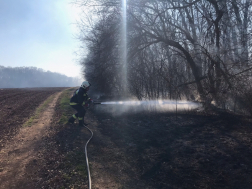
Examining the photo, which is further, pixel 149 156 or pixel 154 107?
pixel 154 107

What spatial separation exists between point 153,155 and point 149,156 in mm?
116

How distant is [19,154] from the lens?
209 inches

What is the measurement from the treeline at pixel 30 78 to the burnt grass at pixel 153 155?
346 ft

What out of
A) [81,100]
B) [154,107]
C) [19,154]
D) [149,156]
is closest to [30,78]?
[154,107]

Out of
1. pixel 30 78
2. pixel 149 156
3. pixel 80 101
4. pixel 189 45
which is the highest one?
pixel 30 78

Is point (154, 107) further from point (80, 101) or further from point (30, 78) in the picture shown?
point (30, 78)

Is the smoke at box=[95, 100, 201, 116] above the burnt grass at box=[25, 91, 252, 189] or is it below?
above

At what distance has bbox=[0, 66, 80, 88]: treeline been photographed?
10688 centimetres

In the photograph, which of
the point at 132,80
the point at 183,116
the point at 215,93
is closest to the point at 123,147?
the point at 183,116

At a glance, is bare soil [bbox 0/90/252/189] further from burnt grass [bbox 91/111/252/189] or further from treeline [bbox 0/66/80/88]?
treeline [bbox 0/66/80/88]

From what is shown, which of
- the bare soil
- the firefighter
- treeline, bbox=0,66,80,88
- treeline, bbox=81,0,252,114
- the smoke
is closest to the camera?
the bare soil

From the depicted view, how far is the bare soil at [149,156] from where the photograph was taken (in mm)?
4078

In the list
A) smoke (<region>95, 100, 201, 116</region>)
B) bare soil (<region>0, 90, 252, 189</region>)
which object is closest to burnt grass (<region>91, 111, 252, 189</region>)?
bare soil (<region>0, 90, 252, 189</region>)

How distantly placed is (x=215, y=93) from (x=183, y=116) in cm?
175
